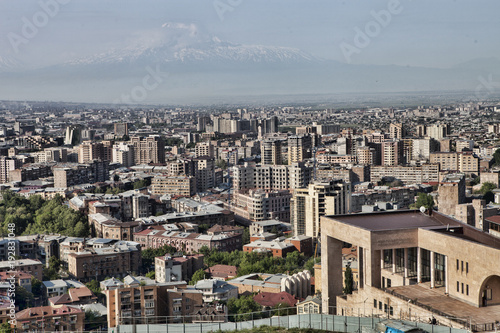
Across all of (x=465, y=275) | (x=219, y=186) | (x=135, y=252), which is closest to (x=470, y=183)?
(x=219, y=186)

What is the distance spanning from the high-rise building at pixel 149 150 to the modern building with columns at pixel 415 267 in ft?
96.7

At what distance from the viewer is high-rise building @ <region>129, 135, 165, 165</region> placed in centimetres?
3575

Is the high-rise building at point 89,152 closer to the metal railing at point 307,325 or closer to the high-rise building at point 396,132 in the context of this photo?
the high-rise building at point 396,132

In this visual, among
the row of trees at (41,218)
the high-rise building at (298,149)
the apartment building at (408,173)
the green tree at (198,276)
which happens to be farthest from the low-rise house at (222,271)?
the high-rise building at (298,149)

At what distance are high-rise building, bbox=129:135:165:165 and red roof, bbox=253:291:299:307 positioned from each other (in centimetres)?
2505

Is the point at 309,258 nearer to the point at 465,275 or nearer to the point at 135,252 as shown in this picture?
the point at 135,252

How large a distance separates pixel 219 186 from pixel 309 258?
1292cm

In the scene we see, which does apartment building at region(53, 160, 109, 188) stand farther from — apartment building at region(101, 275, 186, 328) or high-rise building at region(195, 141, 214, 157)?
apartment building at region(101, 275, 186, 328)

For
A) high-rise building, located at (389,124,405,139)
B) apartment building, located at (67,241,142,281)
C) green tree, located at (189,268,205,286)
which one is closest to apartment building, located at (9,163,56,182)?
apartment building, located at (67,241,142,281)

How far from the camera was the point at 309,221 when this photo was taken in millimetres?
16281

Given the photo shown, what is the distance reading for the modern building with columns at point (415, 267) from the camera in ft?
17.3

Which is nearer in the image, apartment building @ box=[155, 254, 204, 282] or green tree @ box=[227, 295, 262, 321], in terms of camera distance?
green tree @ box=[227, 295, 262, 321]

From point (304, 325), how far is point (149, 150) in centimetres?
3103

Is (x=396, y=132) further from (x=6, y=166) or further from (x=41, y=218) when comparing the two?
(x=41, y=218)
